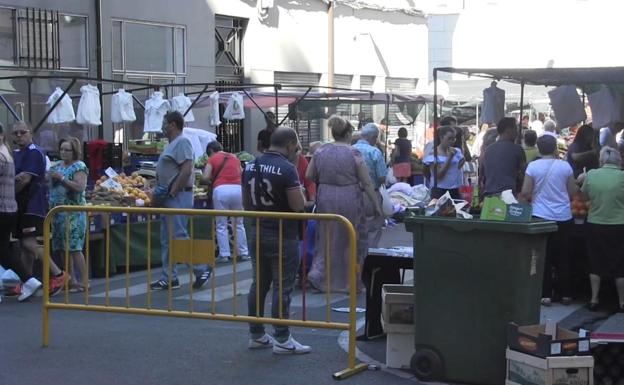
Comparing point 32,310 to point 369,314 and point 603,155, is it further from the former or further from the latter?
point 603,155

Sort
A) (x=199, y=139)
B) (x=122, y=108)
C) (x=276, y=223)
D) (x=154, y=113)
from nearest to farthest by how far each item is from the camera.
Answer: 1. (x=276, y=223)
2. (x=122, y=108)
3. (x=154, y=113)
4. (x=199, y=139)

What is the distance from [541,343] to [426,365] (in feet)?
2.87

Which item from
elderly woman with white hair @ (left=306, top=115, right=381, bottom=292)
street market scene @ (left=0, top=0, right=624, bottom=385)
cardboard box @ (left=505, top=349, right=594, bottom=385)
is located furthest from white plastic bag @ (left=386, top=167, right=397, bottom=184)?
cardboard box @ (left=505, top=349, right=594, bottom=385)

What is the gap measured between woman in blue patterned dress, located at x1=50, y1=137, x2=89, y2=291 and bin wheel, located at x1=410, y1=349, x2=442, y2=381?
4.65 m

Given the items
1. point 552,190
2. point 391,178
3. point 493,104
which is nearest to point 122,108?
point 391,178

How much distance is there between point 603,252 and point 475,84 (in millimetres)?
14168

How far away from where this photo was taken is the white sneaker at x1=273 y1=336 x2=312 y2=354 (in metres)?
7.03

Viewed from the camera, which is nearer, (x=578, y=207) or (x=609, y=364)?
(x=609, y=364)

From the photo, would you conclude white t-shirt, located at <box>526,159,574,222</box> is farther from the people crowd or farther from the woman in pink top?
the woman in pink top

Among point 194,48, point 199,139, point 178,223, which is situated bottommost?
point 178,223

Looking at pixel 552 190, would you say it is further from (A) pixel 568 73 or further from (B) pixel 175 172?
(B) pixel 175 172

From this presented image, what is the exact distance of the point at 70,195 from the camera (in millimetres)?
9820

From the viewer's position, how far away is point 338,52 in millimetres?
26406

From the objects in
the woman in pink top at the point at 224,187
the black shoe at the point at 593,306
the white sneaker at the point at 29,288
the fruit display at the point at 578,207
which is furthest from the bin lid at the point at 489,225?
the woman in pink top at the point at 224,187
